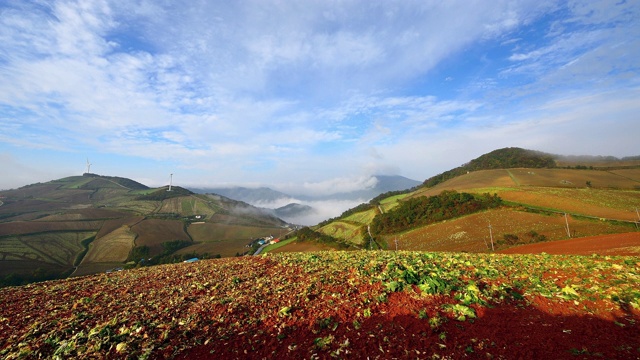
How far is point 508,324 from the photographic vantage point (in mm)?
6914

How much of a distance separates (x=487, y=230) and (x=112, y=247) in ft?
413

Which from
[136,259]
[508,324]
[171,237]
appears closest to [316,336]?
[508,324]

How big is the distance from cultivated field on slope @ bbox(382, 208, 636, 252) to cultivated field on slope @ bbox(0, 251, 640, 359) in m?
52.0

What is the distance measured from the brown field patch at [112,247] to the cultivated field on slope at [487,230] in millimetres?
96507

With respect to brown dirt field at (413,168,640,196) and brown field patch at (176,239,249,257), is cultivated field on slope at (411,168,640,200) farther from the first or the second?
brown field patch at (176,239,249,257)

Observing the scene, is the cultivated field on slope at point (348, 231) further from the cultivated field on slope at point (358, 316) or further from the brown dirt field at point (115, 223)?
the brown dirt field at point (115, 223)

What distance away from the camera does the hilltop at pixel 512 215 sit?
54.0 meters

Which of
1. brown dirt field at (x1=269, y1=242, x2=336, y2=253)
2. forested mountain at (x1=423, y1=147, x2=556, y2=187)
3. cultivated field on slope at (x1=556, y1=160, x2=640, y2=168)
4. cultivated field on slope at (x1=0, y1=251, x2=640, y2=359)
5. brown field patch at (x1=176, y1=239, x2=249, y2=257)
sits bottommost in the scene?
brown field patch at (x1=176, y1=239, x2=249, y2=257)

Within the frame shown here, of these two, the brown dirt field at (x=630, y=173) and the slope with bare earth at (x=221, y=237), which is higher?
the brown dirt field at (x=630, y=173)

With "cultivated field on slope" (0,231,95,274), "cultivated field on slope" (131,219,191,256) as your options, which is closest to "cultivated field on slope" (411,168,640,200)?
"cultivated field on slope" (131,219,191,256)

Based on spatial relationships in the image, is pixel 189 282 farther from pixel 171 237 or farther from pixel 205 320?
pixel 171 237

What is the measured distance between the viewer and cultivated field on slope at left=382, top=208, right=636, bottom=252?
170 feet

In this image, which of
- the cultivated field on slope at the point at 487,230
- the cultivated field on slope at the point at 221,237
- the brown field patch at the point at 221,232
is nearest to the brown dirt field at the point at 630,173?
the cultivated field on slope at the point at 487,230

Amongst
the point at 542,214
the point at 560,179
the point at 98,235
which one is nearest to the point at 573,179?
the point at 560,179
